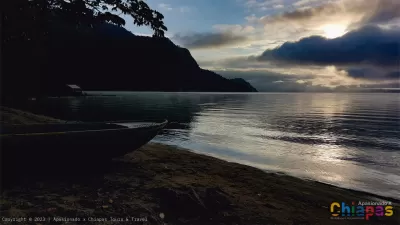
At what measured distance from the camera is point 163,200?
6.58 meters

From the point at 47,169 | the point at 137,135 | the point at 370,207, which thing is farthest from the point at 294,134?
the point at 47,169

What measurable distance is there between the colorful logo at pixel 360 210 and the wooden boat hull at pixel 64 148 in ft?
20.6

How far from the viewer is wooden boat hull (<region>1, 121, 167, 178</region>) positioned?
7.05 m

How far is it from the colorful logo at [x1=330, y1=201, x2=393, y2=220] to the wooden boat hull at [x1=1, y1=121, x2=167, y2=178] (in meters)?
6.27

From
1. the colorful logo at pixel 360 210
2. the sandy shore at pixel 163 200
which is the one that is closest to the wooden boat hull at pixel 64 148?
the sandy shore at pixel 163 200

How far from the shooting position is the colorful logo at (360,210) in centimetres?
760

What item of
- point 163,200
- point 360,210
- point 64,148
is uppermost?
point 64,148

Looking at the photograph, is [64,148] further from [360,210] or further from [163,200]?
[360,210]

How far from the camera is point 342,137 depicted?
27359 millimetres

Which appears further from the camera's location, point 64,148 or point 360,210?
point 360,210

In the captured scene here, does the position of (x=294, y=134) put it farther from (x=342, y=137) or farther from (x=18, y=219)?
(x=18, y=219)

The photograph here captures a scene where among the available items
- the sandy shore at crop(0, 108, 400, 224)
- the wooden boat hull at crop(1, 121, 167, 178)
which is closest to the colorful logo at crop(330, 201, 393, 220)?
the sandy shore at crop(0, 108, 400, 224)

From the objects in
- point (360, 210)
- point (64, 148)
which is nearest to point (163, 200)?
point (64, 148)

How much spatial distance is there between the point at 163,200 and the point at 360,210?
589 cm
